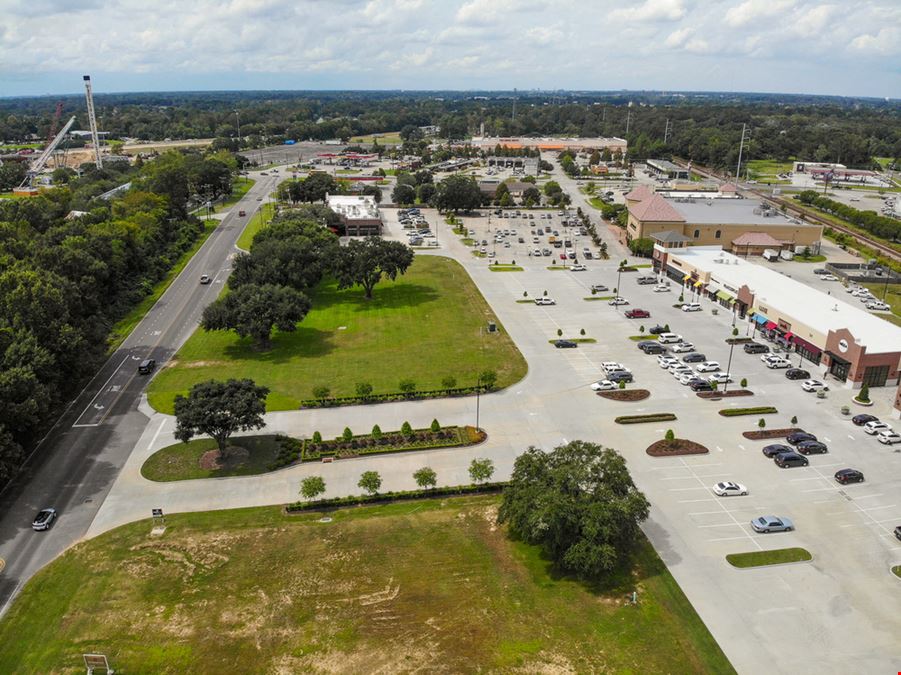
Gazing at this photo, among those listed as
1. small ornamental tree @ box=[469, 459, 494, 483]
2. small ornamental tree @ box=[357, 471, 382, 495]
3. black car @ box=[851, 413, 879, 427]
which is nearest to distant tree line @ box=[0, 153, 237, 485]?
small ornamental tree @ box=[357, 471, 382, 495]

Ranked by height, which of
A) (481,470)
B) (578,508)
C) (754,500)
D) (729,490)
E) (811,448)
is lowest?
(754,500)

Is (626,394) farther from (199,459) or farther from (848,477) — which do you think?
(199,459)

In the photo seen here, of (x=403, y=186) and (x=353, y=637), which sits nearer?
(x=353, y=637)

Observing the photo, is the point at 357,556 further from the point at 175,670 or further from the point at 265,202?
the point at 265,202

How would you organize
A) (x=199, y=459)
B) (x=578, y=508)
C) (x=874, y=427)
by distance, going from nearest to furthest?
(x=578, y=508)
(x=199, y=459)
(x=874, y=427)

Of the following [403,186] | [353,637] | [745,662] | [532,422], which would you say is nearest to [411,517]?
[353,637]

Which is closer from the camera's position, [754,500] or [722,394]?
[754,500]

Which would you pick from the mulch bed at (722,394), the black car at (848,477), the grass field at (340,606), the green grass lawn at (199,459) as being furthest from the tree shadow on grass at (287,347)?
the black car at (848,477)

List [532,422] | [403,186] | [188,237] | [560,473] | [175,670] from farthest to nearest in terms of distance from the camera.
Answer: [403,186]
[188,237]
[532,422]
[560,473]
[175,670]

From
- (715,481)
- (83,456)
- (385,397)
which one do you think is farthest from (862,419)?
(83,456)
